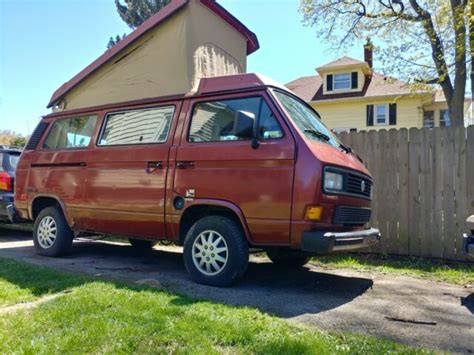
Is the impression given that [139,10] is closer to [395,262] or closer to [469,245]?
[395,262]

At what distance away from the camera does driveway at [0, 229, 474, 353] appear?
372 centimetres

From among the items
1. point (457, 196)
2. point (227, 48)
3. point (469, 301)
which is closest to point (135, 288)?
point (469, 301)

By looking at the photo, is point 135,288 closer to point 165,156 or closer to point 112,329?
point 112,329

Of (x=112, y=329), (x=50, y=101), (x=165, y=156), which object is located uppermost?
(x=50, y=101)

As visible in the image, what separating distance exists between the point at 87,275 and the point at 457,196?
215 inches

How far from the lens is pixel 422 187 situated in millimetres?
6816

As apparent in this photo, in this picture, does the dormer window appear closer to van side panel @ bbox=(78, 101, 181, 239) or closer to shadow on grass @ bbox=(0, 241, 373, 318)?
shadow on grass @ bbox=(0, 241, 373, 318)

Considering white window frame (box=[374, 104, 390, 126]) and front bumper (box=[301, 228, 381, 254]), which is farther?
white window frame (box=[374, 104, 390, 126])

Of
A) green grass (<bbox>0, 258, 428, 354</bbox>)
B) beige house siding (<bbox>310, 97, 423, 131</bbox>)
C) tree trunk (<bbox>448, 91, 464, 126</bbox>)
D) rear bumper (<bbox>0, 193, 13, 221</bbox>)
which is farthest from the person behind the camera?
beige house siding (<bbox>310, 97, 423, 131</bbox>)

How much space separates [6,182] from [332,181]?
691cm

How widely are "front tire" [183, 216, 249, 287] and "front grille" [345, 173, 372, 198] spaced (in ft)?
4.42

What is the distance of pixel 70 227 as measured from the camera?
6535 mm

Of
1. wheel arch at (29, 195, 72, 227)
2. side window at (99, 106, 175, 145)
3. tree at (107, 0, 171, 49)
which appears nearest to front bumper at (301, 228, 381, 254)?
side window at (99, 106, 175, 145)

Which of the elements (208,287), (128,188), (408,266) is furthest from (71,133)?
(408,266)
